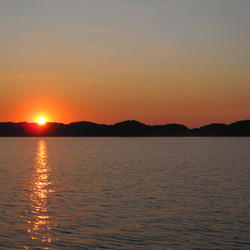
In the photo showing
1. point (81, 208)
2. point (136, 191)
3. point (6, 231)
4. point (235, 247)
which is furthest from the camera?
point (136, 191)

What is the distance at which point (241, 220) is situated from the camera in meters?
32.3

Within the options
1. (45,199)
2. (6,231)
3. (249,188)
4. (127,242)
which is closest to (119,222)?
(127,242)

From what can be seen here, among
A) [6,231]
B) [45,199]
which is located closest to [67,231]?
[6,231]

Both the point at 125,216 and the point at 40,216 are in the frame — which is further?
the point at 40,216

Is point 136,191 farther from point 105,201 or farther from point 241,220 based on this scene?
point 241,220

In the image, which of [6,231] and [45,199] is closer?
[6,231]

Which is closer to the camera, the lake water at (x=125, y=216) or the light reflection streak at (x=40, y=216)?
the lake water at (x=125, y=216)

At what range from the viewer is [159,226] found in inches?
1206

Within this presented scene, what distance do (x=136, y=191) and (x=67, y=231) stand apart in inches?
786

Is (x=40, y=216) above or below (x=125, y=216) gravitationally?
below

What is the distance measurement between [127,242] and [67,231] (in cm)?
495

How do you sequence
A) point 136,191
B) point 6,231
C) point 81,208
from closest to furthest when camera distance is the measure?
point 6,231
point 81,208
point 136,191

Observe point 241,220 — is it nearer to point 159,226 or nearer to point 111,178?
point 159,226

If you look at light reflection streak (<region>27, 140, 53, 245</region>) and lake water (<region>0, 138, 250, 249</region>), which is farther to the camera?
light reflection streak (<region>27, 140, 53, 245</region>)
